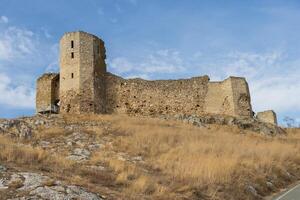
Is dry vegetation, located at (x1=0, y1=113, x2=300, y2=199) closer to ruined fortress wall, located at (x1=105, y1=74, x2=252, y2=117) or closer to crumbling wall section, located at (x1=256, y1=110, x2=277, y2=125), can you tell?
ruined fortress wall, located at (x1=105, y1=74, x2=252, y2=117)

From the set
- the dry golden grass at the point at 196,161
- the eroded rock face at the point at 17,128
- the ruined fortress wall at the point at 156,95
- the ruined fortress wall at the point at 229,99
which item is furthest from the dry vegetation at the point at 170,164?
the ruined fortress wall at the point at 229,99

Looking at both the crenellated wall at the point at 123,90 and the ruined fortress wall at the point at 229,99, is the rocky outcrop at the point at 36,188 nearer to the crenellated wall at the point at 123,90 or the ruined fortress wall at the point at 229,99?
the crenellated wall at the point at 123,90

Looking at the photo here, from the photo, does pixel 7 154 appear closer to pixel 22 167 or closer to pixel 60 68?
pixel 22 167

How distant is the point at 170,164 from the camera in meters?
17.7

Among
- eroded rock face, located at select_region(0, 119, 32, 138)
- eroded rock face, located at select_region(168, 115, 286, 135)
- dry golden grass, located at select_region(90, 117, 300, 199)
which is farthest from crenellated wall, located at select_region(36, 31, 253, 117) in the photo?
dry golden grass, located at select_region(90, 117, 300, 199)

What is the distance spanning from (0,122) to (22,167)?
48.7 feet

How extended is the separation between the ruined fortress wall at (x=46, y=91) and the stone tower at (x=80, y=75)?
2743 mm

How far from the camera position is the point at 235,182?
15.4 metres

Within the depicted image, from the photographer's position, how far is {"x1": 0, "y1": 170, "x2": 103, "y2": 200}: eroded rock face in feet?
33.5

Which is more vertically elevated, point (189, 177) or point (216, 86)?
point (216, 86)

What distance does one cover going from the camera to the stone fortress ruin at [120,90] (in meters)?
35.3

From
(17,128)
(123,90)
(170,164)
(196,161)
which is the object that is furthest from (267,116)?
(170,164)

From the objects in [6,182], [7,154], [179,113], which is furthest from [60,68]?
[6,182]

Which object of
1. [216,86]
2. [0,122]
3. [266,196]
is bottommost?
[266,196]
